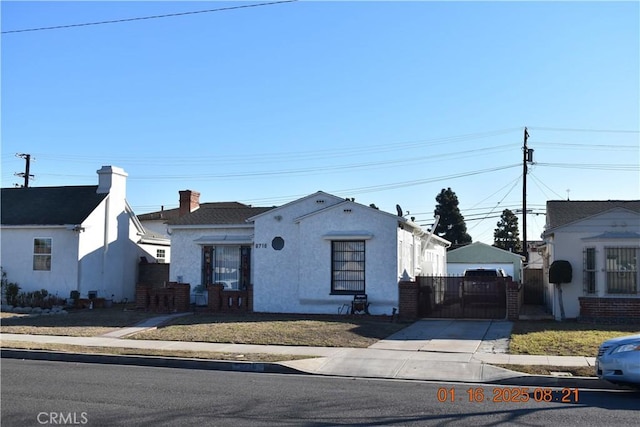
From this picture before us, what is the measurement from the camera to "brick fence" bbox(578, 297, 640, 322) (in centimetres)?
1878

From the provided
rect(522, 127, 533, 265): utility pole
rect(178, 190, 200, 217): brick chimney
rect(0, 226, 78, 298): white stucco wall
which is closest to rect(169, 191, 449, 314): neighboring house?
rect(178, 190, 200, 217): brick chimney

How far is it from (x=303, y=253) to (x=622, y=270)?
33.2ft

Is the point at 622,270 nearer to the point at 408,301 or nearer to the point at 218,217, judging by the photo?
the point at 408,301

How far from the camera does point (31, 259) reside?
26.5 metres

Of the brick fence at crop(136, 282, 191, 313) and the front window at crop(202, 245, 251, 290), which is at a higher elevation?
the front window at crop(202, 245, 251, 290)

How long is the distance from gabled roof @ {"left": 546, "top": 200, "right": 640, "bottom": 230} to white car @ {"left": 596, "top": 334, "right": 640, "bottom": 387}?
11288 millimetres

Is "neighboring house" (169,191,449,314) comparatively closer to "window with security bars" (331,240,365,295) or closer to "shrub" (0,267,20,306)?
"window with security bars" (331,240,365,295)

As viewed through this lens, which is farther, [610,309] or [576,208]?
[576,208]

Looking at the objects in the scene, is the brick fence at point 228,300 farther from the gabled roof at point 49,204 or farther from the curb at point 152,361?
the curb at point 152,361

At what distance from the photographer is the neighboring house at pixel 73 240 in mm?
26078

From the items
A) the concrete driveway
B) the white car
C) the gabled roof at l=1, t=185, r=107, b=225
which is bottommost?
the concrete driveway

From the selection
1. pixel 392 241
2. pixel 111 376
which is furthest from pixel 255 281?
pixel 111 376

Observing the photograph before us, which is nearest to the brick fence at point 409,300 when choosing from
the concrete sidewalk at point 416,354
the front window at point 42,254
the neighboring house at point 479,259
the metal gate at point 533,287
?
the concrete sidewalk at point 416,354

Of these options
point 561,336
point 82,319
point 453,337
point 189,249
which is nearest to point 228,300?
point 189,249
